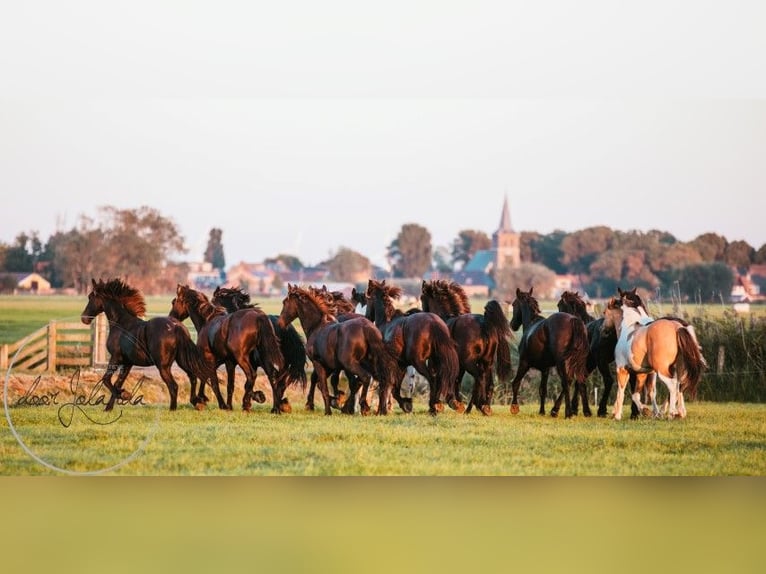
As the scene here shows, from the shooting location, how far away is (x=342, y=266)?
70.2ft

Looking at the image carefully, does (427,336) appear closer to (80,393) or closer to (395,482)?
(395,482)

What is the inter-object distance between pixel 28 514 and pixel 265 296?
A: 9.44 m

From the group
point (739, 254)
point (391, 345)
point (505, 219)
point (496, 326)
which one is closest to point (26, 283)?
point (505, 219)

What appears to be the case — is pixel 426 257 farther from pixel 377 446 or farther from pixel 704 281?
pixel 377 446

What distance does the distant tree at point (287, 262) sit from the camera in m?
20.8

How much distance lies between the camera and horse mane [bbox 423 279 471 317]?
669 inches

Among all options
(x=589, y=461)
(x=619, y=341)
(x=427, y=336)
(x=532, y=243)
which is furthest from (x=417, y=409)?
(x=532, y=243)

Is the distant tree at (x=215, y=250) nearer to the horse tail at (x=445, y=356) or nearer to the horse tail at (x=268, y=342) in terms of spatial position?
the horse tail at (x=268, y=342)

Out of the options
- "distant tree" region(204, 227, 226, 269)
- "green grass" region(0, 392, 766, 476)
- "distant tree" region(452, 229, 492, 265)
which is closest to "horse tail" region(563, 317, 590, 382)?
"green grass" region(0, 392, 766, 476)

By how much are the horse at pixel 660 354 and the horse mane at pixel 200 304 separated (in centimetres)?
546

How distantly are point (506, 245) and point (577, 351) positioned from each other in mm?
7566

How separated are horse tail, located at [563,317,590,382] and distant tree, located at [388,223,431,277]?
5.41m

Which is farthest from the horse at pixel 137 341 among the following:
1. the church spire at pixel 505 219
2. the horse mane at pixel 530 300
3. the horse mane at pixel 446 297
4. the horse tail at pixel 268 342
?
the church spire at pixel 505 219

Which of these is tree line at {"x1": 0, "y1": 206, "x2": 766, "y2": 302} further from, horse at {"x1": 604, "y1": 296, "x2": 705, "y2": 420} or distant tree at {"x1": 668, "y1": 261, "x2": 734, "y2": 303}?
horse at {"x1": 604, "y1": 296, "x2": 705, "y2": 420}
